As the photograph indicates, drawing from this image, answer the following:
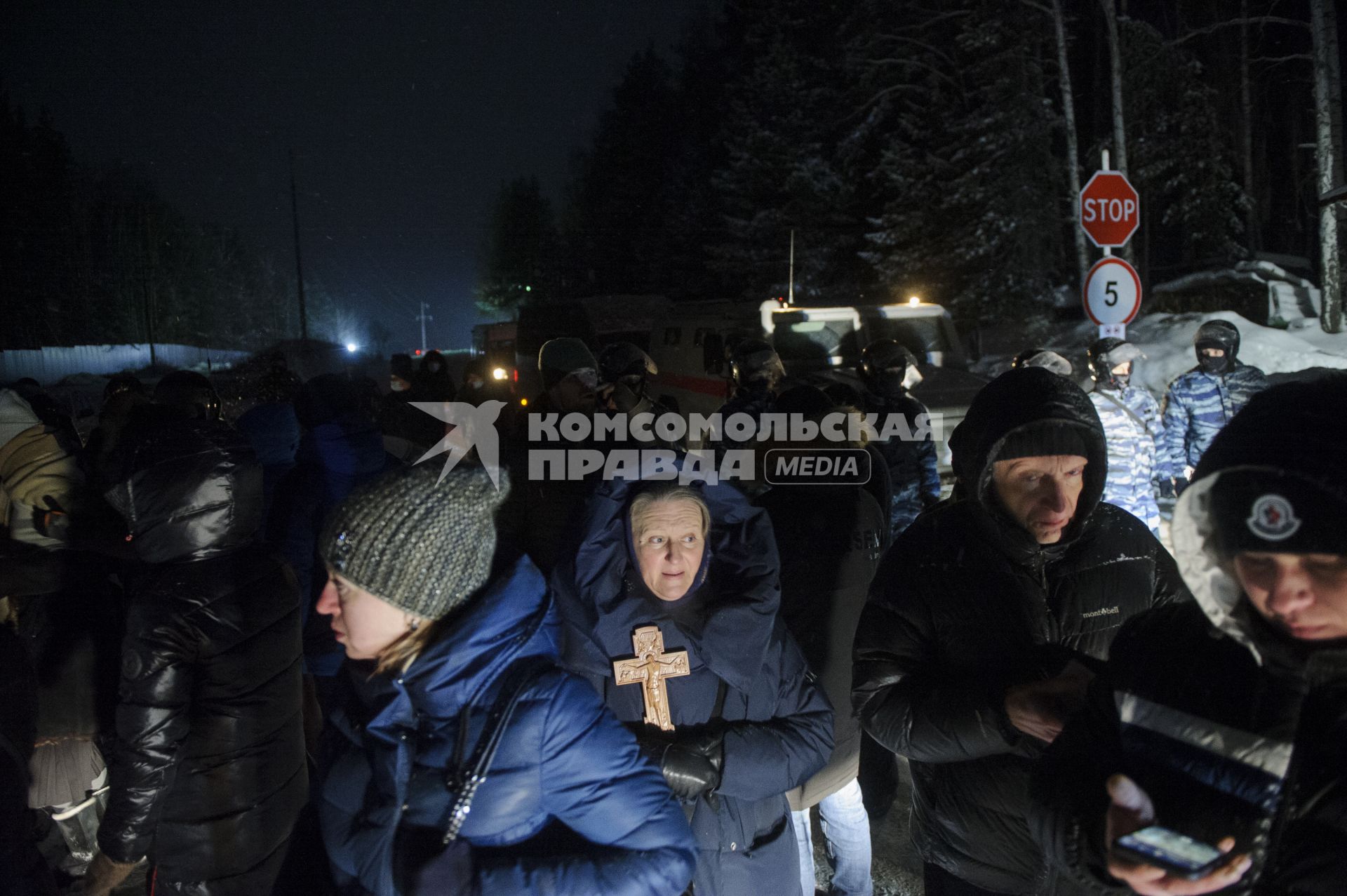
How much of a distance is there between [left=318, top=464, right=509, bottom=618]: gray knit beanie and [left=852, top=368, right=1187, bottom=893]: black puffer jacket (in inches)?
42.1

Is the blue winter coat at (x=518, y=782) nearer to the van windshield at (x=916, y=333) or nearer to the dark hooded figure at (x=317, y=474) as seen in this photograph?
the dark hooded figure at (x=317, y=474)

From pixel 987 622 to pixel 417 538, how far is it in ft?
4.49

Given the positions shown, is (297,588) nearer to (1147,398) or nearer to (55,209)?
(1147,398)

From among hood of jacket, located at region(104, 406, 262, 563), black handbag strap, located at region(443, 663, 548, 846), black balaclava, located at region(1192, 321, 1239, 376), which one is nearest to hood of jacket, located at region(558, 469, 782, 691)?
black handbag strap, located at region(443, 663, 548, 846)

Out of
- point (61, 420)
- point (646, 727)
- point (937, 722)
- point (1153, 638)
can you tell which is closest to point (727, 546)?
point (646, 727)

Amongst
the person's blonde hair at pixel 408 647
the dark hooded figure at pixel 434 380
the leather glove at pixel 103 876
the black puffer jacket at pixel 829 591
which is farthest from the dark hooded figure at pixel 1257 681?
the dark hooded figure at pixel 434 380

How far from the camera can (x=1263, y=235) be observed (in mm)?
29031

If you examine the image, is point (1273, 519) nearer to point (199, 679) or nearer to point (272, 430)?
point (199, 679)

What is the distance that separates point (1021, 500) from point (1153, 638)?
949mm

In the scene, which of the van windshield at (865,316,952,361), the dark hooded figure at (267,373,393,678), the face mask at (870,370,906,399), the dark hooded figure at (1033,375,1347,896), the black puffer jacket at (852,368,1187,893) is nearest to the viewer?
the dark hooded figure at (1033,375,1347,896)

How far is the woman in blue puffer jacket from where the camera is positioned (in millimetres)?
1653

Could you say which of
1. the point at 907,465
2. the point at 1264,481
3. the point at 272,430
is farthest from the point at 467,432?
the point at 1264,481

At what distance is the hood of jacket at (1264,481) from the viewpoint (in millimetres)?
1072

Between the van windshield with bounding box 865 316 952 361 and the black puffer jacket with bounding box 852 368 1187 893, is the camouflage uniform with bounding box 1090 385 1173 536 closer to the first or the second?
the black puffer jacket with bounding box 852 368 1187 893
